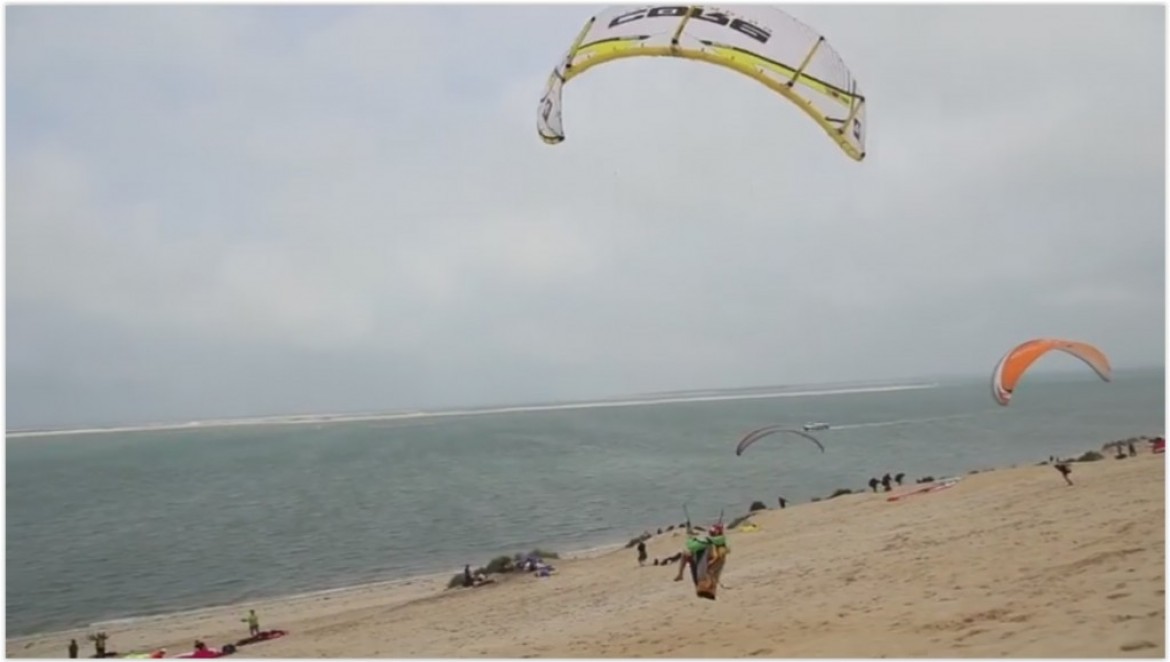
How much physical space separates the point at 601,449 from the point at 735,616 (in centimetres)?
3799

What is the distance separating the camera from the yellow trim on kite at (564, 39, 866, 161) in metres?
Result: 5.63

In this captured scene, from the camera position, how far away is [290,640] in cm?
835

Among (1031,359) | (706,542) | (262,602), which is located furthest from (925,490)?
(262,602)

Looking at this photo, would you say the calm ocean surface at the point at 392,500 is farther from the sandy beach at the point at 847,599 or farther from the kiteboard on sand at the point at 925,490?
the kiteboard on sand at the point at 925,490

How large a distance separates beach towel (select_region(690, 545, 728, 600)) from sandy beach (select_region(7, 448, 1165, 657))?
13 cm

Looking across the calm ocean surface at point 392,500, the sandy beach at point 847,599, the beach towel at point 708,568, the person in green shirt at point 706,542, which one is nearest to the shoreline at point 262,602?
the sandy beach at point 847,599

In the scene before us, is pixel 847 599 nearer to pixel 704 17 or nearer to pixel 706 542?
pixel 706 542

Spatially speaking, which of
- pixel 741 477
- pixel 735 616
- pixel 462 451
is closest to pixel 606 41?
pixel 735 616

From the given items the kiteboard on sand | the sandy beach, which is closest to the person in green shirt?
the sandy beach

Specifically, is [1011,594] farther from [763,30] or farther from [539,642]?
[763,30]

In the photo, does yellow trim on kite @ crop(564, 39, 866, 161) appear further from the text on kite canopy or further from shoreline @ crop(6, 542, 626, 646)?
shoreline @ crop(6, 542, 626, 646)

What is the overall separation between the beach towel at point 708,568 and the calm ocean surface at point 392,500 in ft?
30.9

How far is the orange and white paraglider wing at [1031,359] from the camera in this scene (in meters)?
6.89

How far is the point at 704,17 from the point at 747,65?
0.47 m
